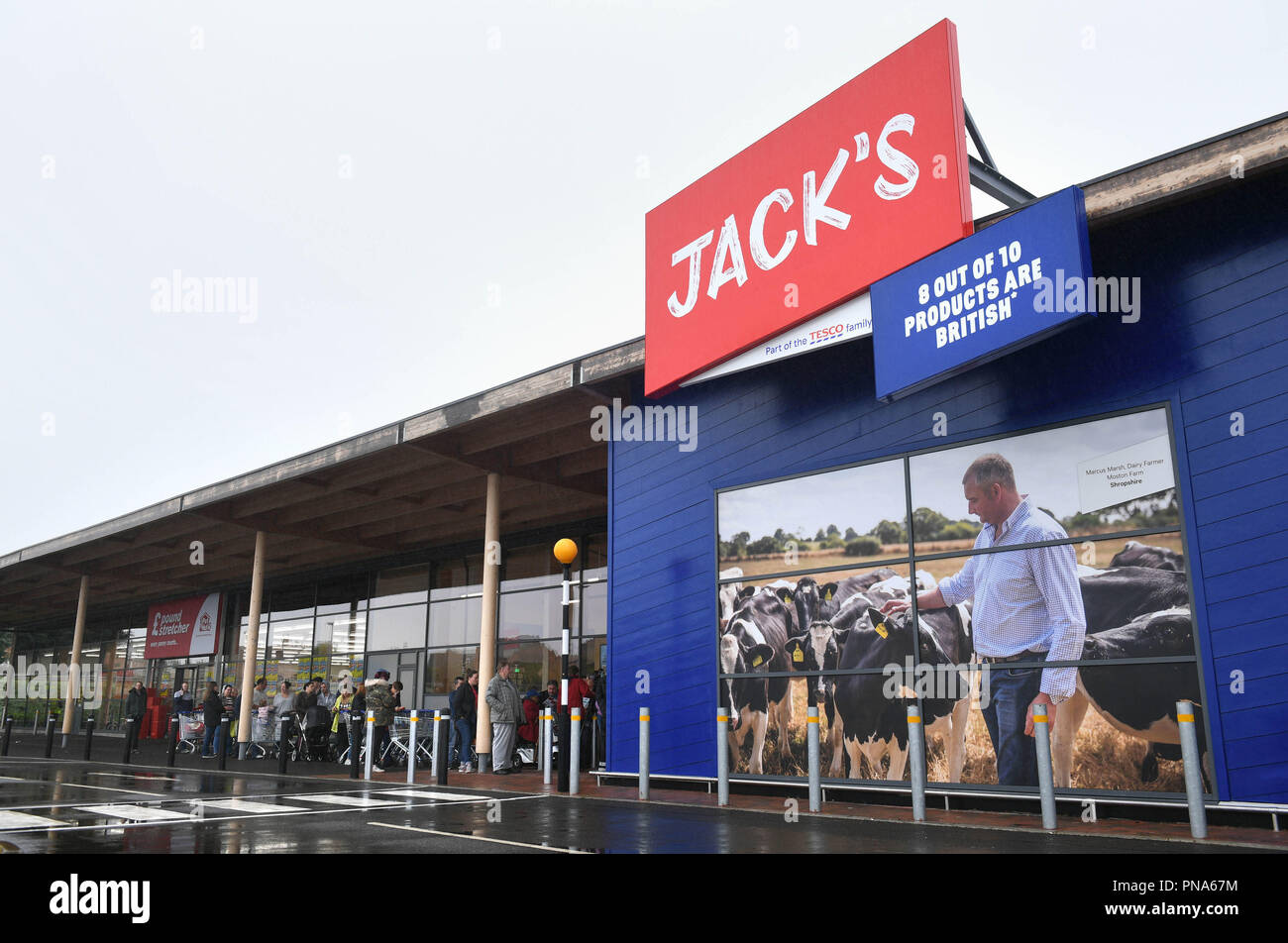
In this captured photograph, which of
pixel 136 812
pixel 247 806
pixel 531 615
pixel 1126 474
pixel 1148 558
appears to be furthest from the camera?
pixel 531 615

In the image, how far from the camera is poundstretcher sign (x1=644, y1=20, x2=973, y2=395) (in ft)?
31.2

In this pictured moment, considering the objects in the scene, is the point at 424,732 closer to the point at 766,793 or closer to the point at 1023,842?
the point at 766,793

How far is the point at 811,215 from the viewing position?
35.6ft

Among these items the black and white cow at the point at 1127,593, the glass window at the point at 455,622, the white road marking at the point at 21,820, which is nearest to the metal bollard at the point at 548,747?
the white road marking at the point at 21,820

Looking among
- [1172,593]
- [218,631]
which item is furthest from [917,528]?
[218,631]

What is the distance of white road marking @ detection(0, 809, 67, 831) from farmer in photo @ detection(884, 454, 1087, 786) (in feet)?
28.5

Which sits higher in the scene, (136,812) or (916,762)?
(916,762)

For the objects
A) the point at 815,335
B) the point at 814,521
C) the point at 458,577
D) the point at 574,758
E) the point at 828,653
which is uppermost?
the point at 815,335

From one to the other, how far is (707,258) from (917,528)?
4.47 m

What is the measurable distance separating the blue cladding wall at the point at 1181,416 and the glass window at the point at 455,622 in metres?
10.9

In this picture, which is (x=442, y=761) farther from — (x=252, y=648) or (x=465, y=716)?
(x=252, y=648)

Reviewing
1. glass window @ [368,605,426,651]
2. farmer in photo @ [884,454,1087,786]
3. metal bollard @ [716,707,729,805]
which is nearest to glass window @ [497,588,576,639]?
glass window @ [368,605,426,651]

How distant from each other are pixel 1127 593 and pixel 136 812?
31.7 ft

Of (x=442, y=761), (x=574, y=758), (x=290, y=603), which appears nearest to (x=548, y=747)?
(x=442, y=761)
